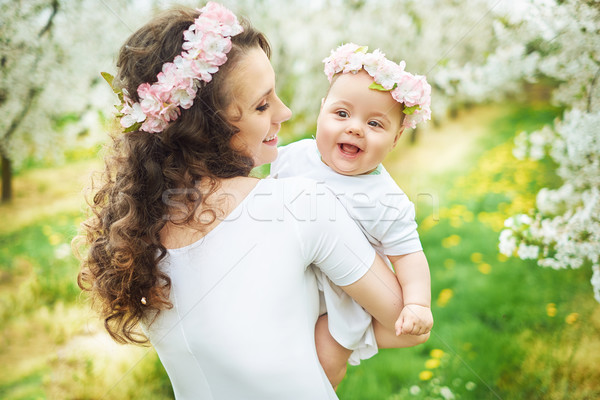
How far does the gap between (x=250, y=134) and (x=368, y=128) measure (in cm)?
45

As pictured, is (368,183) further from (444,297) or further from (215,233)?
(444,297)

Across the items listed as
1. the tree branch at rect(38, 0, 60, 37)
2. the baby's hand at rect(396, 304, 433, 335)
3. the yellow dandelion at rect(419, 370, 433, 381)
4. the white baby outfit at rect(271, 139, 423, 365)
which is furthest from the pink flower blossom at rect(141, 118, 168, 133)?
the tree branch at rect(38, 0, 60, 37)

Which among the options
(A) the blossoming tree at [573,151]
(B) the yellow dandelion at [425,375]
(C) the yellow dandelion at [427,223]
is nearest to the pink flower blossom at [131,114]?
(A) the blossoming tree at [573,151]

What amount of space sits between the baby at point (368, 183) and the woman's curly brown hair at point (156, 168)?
0.36 metres

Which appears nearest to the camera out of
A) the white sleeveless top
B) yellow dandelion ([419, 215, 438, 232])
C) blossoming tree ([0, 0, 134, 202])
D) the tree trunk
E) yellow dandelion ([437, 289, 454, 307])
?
the white sleeveless top

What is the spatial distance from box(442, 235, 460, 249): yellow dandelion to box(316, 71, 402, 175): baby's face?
10.2 ft

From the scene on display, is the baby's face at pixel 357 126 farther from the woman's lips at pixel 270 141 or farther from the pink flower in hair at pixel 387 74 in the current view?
the woman's lips at pixel 270 141

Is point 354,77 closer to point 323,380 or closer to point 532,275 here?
point 323,380

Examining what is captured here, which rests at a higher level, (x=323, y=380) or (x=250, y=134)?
(x=250, y=134)

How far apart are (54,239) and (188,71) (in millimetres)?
3824

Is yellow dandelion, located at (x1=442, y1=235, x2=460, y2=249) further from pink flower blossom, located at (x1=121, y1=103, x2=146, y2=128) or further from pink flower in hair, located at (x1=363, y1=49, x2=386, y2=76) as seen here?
pink flower blossom, located at (x1=121, y1=103, x2=146, y2=128)

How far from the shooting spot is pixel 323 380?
1447 mm

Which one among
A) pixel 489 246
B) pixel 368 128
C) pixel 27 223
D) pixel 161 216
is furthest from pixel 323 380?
pixel 27 223

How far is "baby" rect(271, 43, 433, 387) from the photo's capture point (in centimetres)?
155
